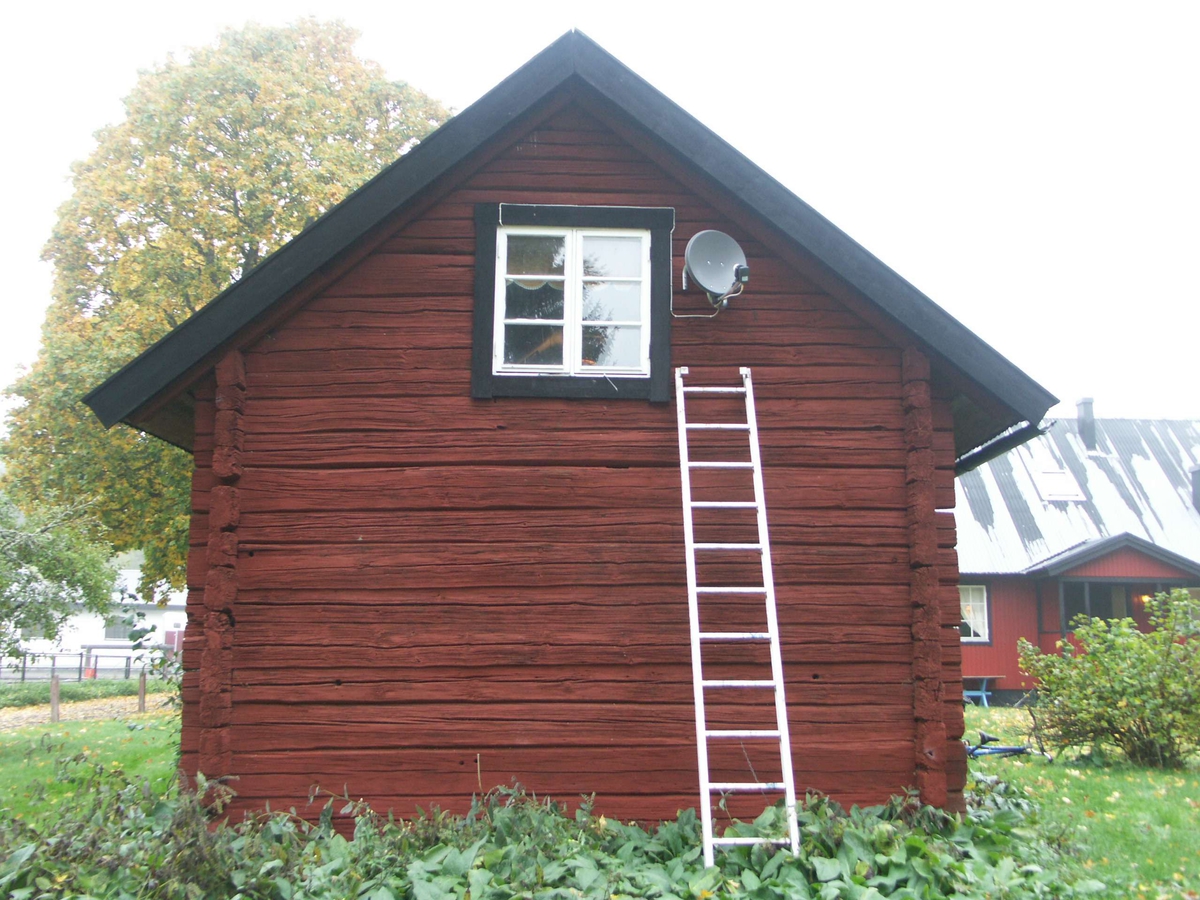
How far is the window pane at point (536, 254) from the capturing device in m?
6.84

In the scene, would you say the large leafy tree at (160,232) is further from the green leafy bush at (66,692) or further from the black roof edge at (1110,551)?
the black roof edge at (1110,551)

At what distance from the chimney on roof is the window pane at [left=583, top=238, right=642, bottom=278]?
2065 centimetres

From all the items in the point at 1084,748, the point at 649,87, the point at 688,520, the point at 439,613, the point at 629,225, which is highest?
the point at 649,87

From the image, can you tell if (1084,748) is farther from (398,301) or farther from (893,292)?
(398,301)

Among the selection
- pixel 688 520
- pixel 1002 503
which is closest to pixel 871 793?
pixel 688 520

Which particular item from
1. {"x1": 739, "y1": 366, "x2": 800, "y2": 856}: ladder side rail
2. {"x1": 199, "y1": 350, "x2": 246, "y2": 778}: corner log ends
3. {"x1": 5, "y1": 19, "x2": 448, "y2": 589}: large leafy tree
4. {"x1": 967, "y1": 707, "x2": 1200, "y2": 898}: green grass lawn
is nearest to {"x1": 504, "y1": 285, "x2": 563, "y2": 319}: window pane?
{"x1": 739, "y1": 366, "x2": 800, "y2": 856}: ladder side rail

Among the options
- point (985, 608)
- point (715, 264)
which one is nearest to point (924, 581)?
point (715, 264)

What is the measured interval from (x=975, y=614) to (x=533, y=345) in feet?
55.6

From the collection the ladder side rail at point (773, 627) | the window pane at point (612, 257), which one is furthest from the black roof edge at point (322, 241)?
the ladder side rail at point (773, 627)

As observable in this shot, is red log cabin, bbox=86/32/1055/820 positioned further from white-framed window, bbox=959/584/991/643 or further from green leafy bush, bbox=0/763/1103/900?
white-framed window, bbox=959/584/991/643

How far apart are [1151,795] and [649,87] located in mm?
7395

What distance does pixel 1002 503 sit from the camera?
22.0 metres

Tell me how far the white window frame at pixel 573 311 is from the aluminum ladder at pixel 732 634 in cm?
45

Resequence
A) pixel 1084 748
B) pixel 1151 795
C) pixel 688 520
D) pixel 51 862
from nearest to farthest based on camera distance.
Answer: pixel 51 862, pixel 688 520, pixel 1151 795, pixel 1084 748
